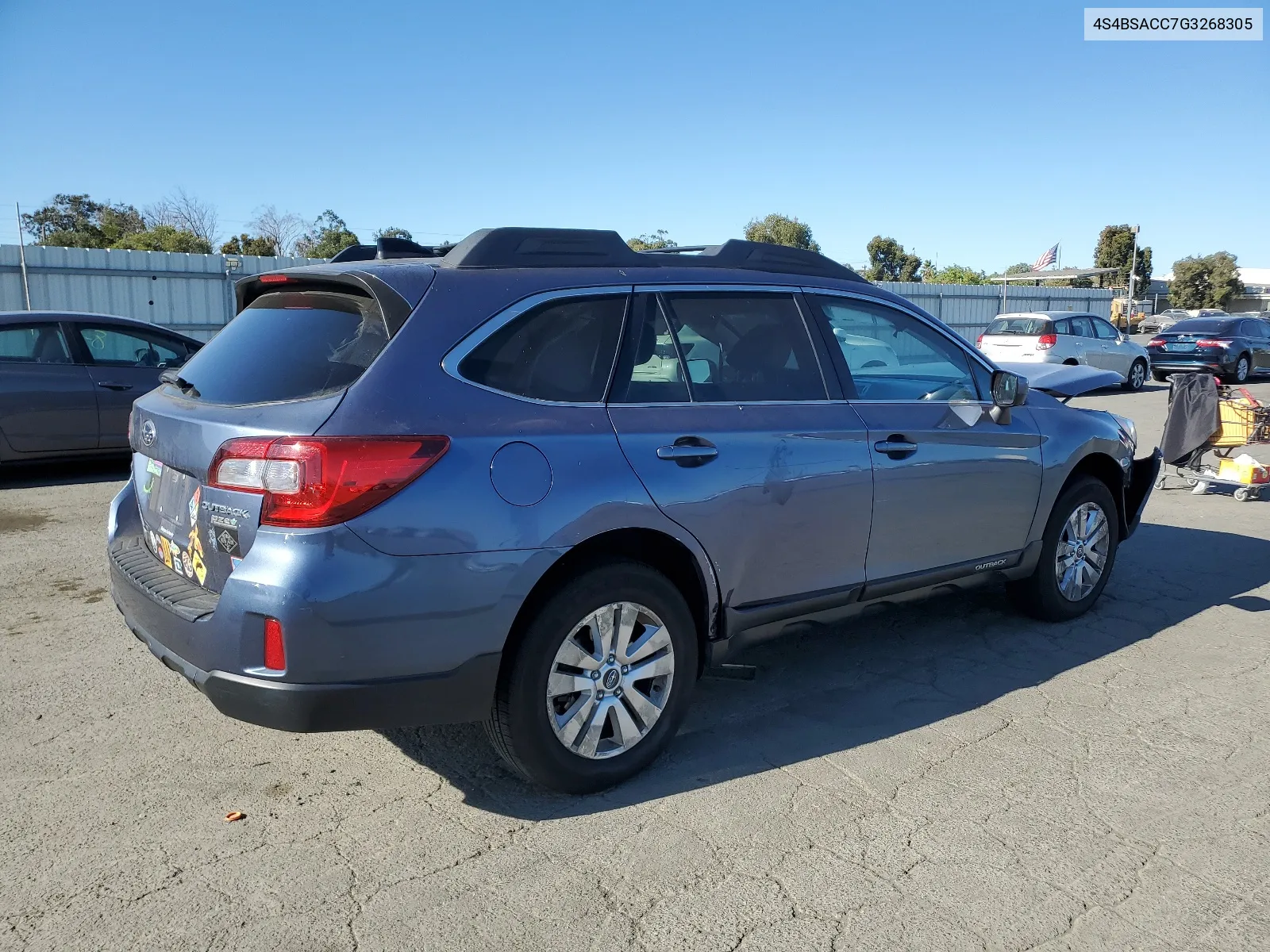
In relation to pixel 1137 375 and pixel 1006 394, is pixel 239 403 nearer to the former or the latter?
pixel 1006 394

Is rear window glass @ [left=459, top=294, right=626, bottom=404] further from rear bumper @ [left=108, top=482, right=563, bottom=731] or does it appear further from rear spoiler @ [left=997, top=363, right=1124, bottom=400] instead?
rear spoiler @ [left=997, top=363, right=1124, bottom=400]

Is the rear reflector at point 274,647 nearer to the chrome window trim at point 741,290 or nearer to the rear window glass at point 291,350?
the rear window glass at point 291,350

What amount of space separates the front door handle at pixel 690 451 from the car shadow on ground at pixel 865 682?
104 centimetres

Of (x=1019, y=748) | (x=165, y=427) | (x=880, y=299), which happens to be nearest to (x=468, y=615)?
(x=165, y=427)

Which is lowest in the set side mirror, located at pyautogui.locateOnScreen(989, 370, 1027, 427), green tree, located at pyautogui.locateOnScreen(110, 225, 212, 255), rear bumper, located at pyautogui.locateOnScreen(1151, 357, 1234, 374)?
rear bumper, located at pyautogui.locateOnScreen(1151, 357, 1234, 374)

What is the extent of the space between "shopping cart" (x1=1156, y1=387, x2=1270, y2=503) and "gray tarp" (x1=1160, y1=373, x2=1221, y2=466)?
0.17 ft

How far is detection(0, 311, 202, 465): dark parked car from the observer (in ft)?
29.6

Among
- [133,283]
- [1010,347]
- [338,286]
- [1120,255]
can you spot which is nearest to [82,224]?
Answer: [133,283]

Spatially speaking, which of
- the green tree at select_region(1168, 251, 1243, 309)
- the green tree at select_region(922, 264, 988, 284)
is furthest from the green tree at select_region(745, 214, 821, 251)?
the green tree at select_region(1168, 251, 1243, 309)

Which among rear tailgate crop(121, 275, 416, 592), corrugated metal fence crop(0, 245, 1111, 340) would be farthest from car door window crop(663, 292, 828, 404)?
corrugated metal fence crop(0, 245, 1111, 340)

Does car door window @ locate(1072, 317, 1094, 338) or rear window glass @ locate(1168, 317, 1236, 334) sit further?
rear window glass @ locate(1168, 317, 1236, 334)

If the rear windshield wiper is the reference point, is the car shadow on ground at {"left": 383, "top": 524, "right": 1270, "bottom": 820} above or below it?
below

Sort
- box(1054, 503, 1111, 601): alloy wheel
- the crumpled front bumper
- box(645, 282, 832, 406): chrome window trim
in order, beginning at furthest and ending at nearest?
the crumpled front bumper < box(1054, 503, 1111, 601): alloy wheel < box(645, 282, 832, 406): chrome window trim

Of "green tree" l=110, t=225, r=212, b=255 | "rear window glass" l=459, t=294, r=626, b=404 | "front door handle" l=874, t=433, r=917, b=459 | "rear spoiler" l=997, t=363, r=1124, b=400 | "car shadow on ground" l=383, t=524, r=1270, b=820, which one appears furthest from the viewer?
"green tree" l=110, t=225, r=212, b=255
